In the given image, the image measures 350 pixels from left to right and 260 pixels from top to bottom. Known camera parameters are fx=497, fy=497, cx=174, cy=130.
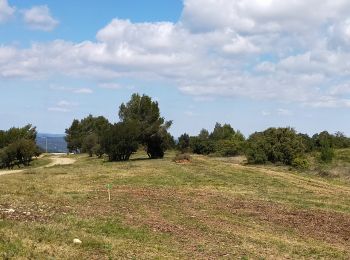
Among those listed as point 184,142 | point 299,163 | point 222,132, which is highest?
point 222,132

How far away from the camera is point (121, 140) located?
212 ft

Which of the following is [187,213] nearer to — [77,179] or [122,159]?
[77,179]

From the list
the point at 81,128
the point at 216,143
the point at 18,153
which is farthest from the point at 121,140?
the point at 81,128

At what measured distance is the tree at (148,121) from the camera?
2702 inches

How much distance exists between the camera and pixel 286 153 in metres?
66.6

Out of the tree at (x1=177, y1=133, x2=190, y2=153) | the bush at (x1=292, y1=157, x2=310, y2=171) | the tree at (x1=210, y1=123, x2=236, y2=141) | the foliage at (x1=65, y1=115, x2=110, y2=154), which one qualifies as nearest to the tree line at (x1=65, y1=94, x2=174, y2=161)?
the bush at (x1=292, y1=157, x2=310, y2=171)

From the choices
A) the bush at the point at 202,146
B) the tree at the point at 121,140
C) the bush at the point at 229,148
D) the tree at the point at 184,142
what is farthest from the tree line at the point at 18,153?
Result: the tree at the point at 184,142

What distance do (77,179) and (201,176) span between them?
1018 cm

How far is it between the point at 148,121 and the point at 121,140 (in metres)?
7.41

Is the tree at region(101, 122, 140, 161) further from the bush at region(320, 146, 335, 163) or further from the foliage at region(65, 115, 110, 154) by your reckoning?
the foliage at region(65, 115, 110, 154)

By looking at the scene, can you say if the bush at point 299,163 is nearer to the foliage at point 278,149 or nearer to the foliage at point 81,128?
the foliage at point 278,149

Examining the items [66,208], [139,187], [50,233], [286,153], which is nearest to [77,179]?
[139,187]

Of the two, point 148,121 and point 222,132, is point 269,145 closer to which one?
point 148,121

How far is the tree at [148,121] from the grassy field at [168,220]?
3358cm
